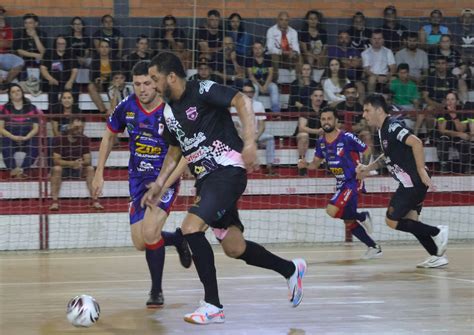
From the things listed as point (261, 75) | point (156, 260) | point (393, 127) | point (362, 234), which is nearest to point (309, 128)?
point (261, 75)

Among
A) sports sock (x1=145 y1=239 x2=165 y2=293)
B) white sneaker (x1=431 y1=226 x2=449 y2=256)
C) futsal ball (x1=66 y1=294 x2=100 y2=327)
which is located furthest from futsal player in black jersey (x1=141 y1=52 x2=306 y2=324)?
white sneaker (x1=431 y1=226 x2=449 y2=256)

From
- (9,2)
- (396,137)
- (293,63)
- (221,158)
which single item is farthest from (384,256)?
(9,2)

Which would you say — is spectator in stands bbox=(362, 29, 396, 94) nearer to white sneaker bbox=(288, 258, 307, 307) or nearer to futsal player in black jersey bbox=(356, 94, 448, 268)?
futsal player in black jersey bbox=(356, 94, 448, 268)

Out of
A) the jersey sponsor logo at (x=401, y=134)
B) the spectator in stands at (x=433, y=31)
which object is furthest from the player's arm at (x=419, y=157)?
the spectator in stands at (x=433, y=31)

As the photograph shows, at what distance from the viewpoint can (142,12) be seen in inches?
655

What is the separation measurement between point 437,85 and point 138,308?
10.2 metres

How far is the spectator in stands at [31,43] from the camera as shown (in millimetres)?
15406

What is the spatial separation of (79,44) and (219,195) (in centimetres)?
913

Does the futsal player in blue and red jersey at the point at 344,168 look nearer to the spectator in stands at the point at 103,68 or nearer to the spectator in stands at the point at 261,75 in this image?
the spectator in stands at the point at 261,75

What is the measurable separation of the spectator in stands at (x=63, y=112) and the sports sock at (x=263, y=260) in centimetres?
717

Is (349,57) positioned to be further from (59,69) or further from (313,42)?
(59,69)

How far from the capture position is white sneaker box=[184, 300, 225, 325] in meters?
6.75

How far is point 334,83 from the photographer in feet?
53.4

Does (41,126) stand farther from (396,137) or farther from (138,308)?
(138,308)
